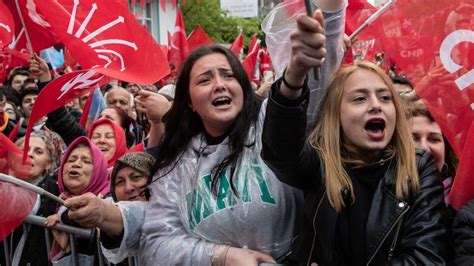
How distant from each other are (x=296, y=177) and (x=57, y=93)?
5.94ft

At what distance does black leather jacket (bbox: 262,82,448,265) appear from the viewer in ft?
7.75

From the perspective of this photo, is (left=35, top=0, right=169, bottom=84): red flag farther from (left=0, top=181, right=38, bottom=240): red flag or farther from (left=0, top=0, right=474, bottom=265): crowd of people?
(left=0, top=0, right=474, bottom=265): crowd of people

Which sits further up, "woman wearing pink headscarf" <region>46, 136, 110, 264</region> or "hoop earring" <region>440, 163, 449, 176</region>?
"hoop earring" <region>440, 163, 449, 176</region>

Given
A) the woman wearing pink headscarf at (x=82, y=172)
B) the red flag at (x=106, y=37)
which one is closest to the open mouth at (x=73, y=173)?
the woman wearing pink headscarf at (x=82, y=172)

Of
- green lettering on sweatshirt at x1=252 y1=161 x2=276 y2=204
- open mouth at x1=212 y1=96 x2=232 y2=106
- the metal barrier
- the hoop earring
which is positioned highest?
open mouth at x1=212 y1=96 x2=232 y2=106

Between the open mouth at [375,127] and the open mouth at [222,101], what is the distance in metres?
0.60

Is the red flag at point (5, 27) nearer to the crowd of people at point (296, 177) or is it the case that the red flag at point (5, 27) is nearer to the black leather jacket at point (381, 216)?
the crowd of people at point (296, 177)

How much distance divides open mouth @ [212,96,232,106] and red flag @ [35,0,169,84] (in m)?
1.39

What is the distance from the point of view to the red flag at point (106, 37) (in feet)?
13.9

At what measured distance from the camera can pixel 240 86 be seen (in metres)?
2.93

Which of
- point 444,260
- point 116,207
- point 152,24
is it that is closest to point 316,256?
point 444,260

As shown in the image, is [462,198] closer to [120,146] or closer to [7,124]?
[120,146]

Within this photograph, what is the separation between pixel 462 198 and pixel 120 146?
114 inches

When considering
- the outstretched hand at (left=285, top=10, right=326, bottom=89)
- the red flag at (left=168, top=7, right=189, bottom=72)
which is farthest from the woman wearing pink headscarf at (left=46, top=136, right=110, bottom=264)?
the red flag at (left=168, top=7, right=189, bottom=72)
